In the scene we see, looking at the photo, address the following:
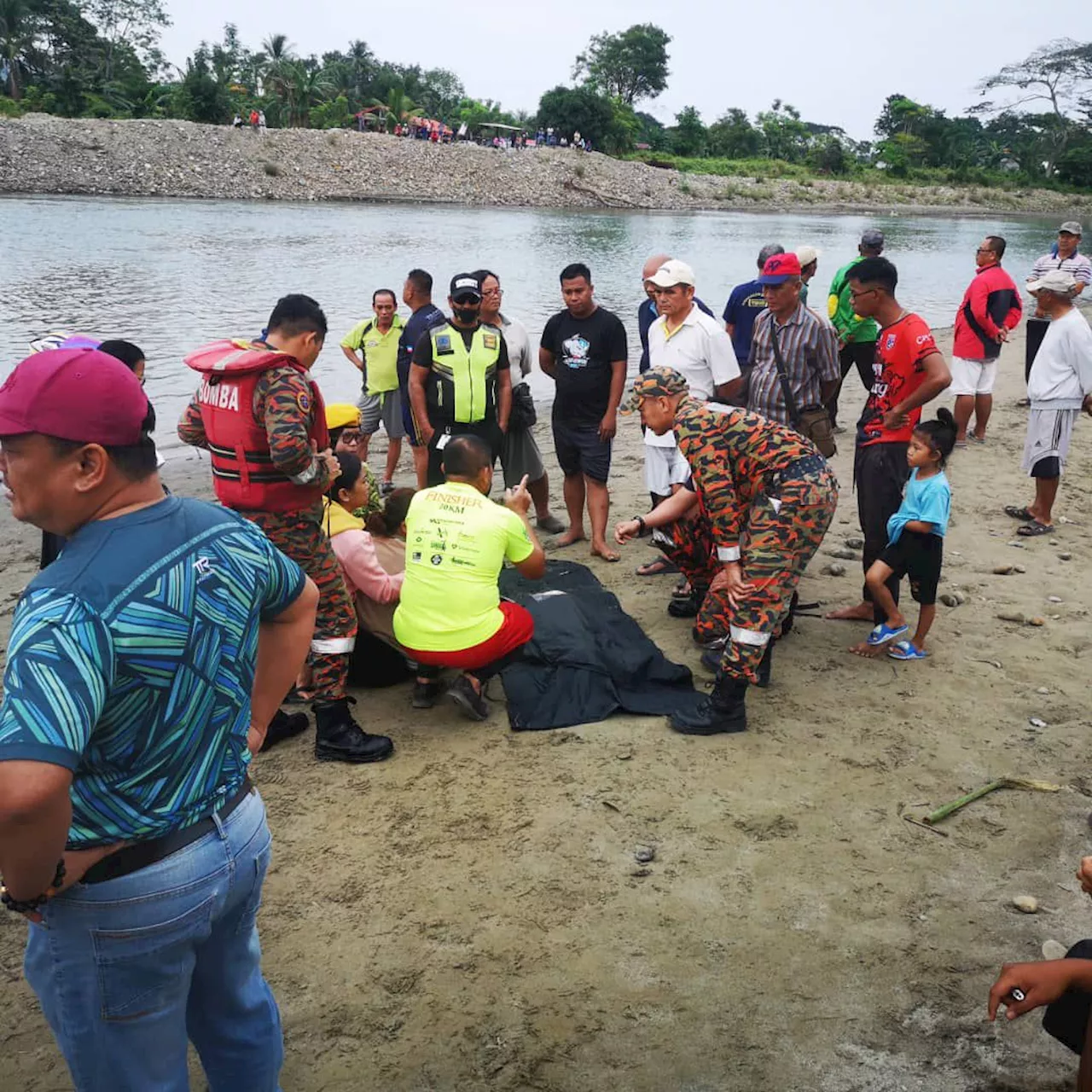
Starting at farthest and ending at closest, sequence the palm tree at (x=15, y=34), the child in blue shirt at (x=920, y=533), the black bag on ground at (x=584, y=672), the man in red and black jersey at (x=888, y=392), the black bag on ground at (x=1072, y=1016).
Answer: the palm tree at (x=15, y=34), the man in red and black jersey at (x=888, y=392), the child in blue shirt at (x=920, y=533), the black bag on ground at (x=584, y=672), the black bag on ground at (x=1072, y=1016)

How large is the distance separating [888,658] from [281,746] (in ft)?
10.4

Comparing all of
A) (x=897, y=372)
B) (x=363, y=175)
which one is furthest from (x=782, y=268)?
(x=363, y=175)

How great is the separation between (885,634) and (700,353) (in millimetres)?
2027

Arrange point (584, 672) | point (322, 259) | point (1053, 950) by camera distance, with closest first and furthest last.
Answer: point (1053, 950), point (584, 672), point (322, 259)

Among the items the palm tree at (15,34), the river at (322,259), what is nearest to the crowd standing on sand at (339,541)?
the river at (322,259)

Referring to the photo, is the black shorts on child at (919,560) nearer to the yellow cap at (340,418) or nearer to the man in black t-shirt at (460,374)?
the man in black t-shirt at (460,374)

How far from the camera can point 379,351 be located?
25.3 ft

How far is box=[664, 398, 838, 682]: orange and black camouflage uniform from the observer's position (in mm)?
4266

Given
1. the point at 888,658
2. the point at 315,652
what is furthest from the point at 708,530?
the point at 315,652

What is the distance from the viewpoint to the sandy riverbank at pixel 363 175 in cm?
4069

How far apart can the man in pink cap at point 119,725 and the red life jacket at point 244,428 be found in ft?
6.78

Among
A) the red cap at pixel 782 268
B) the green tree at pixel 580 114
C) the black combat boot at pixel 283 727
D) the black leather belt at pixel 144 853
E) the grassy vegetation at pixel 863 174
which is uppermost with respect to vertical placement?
the green tree at pixel 580 114

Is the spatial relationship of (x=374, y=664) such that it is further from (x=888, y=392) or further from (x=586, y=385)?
(x=888, y=392)

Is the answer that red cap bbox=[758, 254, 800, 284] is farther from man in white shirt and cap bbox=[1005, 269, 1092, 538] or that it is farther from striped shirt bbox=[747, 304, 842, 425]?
man in white shirt and cap bbox=[1005, 269, 1092, 538]
